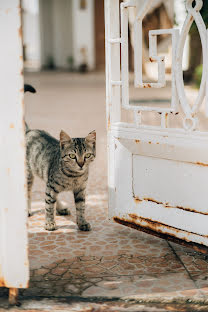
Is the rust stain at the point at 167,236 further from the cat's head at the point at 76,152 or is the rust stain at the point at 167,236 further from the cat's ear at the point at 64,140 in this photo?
the cat's ear at the point at 64,140

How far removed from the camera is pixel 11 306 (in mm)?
2525

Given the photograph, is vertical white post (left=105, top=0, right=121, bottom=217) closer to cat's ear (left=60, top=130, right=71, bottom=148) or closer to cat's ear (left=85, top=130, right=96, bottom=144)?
cat's ear (left=85, top=130, right=96, bottom=144)

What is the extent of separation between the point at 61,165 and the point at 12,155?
126 centimetres

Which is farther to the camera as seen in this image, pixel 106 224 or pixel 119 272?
pixel 106 224

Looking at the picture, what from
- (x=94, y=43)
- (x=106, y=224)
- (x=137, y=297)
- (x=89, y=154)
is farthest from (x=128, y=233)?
(x=94, y=43)

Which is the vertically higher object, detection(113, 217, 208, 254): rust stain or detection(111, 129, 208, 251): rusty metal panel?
detection(111, 129, 208, 251): rusty metal panel

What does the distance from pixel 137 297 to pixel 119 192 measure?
1060 millimetres

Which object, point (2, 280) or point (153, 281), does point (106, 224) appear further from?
point (2, 280)

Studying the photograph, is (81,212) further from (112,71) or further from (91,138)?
(112,71)

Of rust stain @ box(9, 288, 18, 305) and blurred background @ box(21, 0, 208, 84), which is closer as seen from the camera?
rust stain @ box(9, 288, 18, 305)

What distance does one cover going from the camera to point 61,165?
Result: 356 cm

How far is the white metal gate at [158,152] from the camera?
287cm

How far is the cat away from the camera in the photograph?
11.3 ft

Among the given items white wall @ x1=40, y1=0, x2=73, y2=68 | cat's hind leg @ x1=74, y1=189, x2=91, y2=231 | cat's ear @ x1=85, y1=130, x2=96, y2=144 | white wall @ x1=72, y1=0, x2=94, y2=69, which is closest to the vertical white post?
cat's ear @ x1=85, y1=130, x2=96, y2=144
